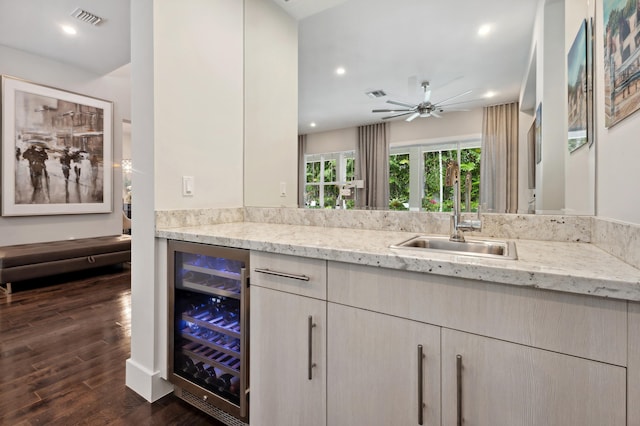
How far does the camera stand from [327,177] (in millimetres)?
1950

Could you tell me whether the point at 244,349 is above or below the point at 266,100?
below

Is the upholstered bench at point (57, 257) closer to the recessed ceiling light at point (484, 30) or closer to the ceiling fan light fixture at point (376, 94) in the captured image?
the ceiling fan light fixture at point (376, 94)

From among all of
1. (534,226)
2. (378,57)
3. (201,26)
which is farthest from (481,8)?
(201,26)

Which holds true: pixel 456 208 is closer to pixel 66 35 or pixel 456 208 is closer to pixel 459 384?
pixel 459 384

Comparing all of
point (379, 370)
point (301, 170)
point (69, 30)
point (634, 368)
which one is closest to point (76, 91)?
point (69, 30)

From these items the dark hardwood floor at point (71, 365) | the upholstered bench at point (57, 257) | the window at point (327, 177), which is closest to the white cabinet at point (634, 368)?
the window at point (327, 177)

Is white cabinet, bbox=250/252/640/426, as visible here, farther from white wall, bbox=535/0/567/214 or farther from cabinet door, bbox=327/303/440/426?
white wall, bbox=535/0/567/214

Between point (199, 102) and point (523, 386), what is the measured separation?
6.62ft

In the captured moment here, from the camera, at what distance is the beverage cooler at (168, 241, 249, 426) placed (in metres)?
1.33

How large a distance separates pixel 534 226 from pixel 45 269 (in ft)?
15.6

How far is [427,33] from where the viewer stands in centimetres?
167

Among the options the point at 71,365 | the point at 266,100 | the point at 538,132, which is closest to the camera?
the point at 538,132

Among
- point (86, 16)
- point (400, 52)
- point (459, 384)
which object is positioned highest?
point (86, 16)

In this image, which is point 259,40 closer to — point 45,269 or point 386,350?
point 386,350
